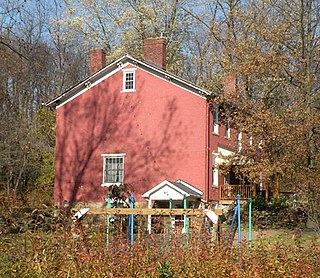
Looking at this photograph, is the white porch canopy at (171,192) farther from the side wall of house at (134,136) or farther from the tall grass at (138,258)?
the tall grass at (138,258)

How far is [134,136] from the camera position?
33500 mm

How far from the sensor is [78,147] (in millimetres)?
34969

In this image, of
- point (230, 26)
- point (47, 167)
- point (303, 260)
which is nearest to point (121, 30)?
point (230, 26)

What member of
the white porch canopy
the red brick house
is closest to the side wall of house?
the red brick house

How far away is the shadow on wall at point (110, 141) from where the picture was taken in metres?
32.7

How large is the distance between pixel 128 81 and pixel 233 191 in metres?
9.13

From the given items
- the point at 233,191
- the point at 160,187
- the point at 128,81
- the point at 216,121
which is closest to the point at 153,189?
the point at 160,187

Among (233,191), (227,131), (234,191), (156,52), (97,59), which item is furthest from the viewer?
(97,59)

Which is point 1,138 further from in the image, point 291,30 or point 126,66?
point 291,30

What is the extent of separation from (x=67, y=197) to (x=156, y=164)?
19.3ft

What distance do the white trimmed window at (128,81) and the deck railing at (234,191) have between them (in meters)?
7.88

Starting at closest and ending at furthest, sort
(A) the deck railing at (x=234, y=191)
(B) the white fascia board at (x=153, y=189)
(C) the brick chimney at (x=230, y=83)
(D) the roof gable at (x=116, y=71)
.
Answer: (B) the white fascia board at (x=153, y=189) → (D) the roof gable at (x=116, y=71) → (C) the brick chimney at (x=230, y=83) → (A) the deck railing at (x=234, y=191)

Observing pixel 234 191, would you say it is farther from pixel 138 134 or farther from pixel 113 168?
pixel 113 168

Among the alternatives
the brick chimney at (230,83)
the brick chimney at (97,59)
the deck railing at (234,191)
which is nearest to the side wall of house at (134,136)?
the brick chimney at (97,59)
